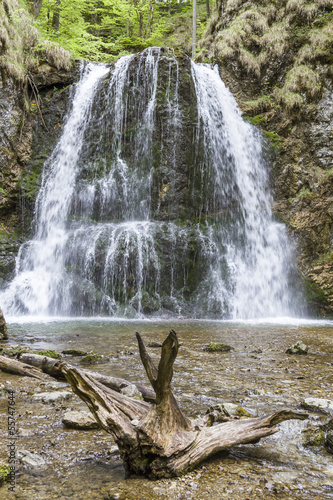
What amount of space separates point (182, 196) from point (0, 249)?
6.03m

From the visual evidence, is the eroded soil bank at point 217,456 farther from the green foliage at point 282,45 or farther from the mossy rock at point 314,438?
the green foliage at point 282,45

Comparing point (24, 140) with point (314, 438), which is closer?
point (314, 438)

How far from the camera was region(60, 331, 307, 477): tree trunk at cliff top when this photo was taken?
160cm

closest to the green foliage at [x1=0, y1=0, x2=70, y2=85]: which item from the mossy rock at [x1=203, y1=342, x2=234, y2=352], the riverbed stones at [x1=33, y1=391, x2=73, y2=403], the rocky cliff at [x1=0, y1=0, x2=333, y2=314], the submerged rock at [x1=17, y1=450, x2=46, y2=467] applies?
the rocky cliff at [x1=0, y1=0, x2=333, y2=314]

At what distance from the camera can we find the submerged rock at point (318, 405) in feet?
7.99

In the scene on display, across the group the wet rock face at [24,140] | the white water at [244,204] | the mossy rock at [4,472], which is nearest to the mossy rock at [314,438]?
the mossy rock at [4,472]

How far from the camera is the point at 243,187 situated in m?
12.4

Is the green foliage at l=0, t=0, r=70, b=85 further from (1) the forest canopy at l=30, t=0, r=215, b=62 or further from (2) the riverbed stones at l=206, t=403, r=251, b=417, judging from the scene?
(2) the riverbed stones at l=206, t=403, r=251, b=417

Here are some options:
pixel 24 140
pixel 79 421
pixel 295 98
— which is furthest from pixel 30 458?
pixel 295 98

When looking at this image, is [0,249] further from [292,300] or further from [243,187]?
[292,300]

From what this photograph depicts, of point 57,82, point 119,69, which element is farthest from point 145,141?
point 57,82

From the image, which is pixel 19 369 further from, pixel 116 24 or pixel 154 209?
pixel 116 24

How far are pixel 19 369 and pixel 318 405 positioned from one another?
258 cm

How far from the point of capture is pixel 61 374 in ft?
10.1
